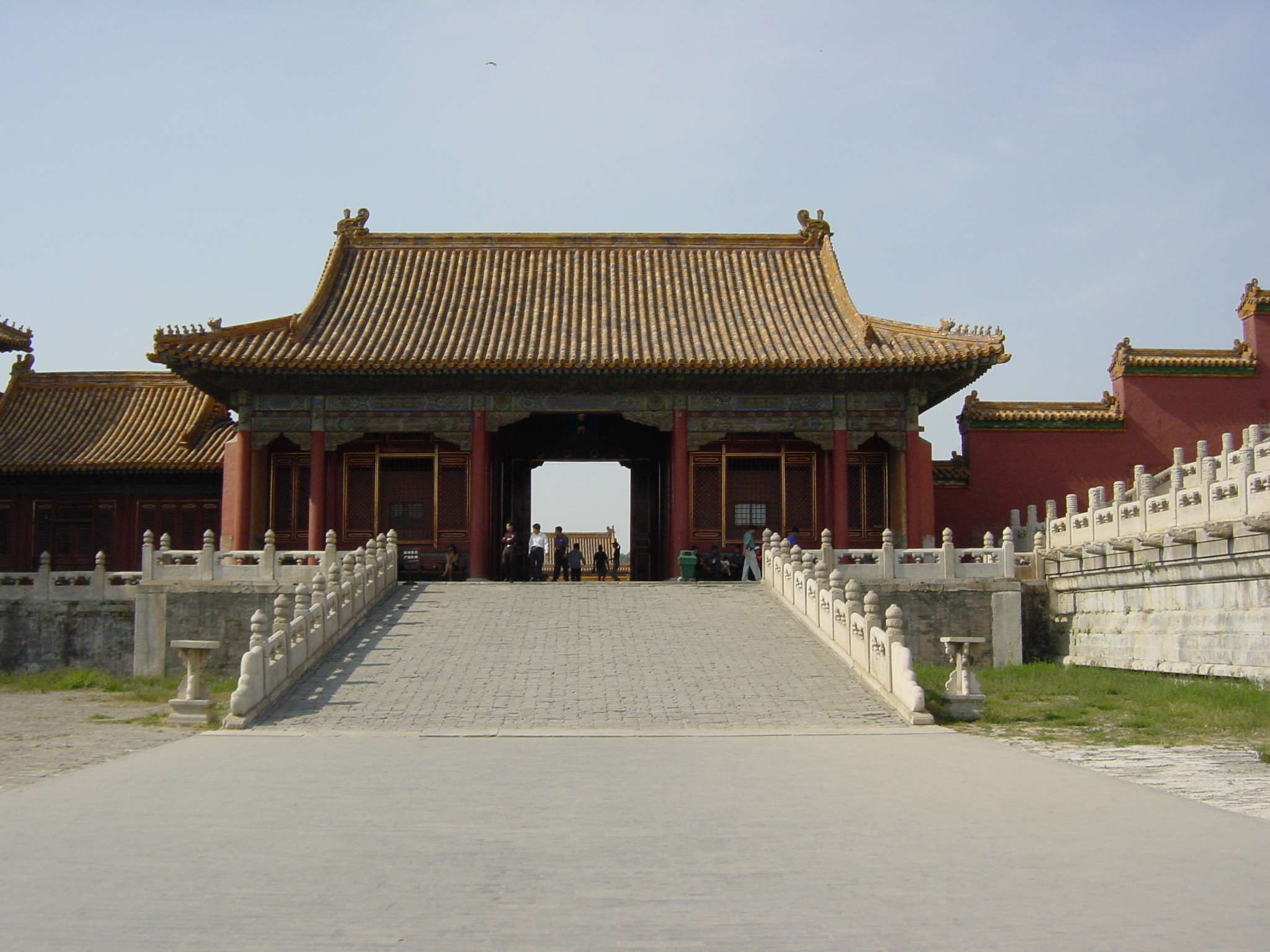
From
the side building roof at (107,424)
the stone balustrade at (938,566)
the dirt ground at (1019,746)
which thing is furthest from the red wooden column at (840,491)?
the side building roof at (107,424)

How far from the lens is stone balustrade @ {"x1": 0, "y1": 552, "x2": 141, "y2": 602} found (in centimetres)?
2348

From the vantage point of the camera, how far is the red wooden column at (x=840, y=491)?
2561 centimetres

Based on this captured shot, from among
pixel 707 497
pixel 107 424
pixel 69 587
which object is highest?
pixel 107 424

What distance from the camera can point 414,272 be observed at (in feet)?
97.1

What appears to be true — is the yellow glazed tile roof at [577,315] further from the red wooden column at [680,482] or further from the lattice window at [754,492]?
the lattice window at [754,492]

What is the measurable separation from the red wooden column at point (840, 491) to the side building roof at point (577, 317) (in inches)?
68.0

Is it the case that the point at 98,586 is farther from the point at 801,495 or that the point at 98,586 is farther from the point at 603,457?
the point at 801,495

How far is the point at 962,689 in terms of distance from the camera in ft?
46.9

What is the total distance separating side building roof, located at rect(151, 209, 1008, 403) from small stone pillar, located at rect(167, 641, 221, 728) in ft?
35.6

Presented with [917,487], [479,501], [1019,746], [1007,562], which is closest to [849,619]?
[1019,746]

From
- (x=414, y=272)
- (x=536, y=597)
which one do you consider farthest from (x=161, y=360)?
(x=536, y=597)

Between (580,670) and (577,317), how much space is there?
12361 millimetres

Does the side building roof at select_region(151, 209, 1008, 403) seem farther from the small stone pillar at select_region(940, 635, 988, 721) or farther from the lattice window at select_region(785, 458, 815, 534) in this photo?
the small stone pillar at select_region(940, 635, 988, 721)

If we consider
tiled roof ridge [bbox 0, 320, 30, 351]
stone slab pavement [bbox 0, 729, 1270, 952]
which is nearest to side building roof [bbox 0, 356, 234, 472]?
tiled roof ridge [bbox 0, 320, 30, 351]
